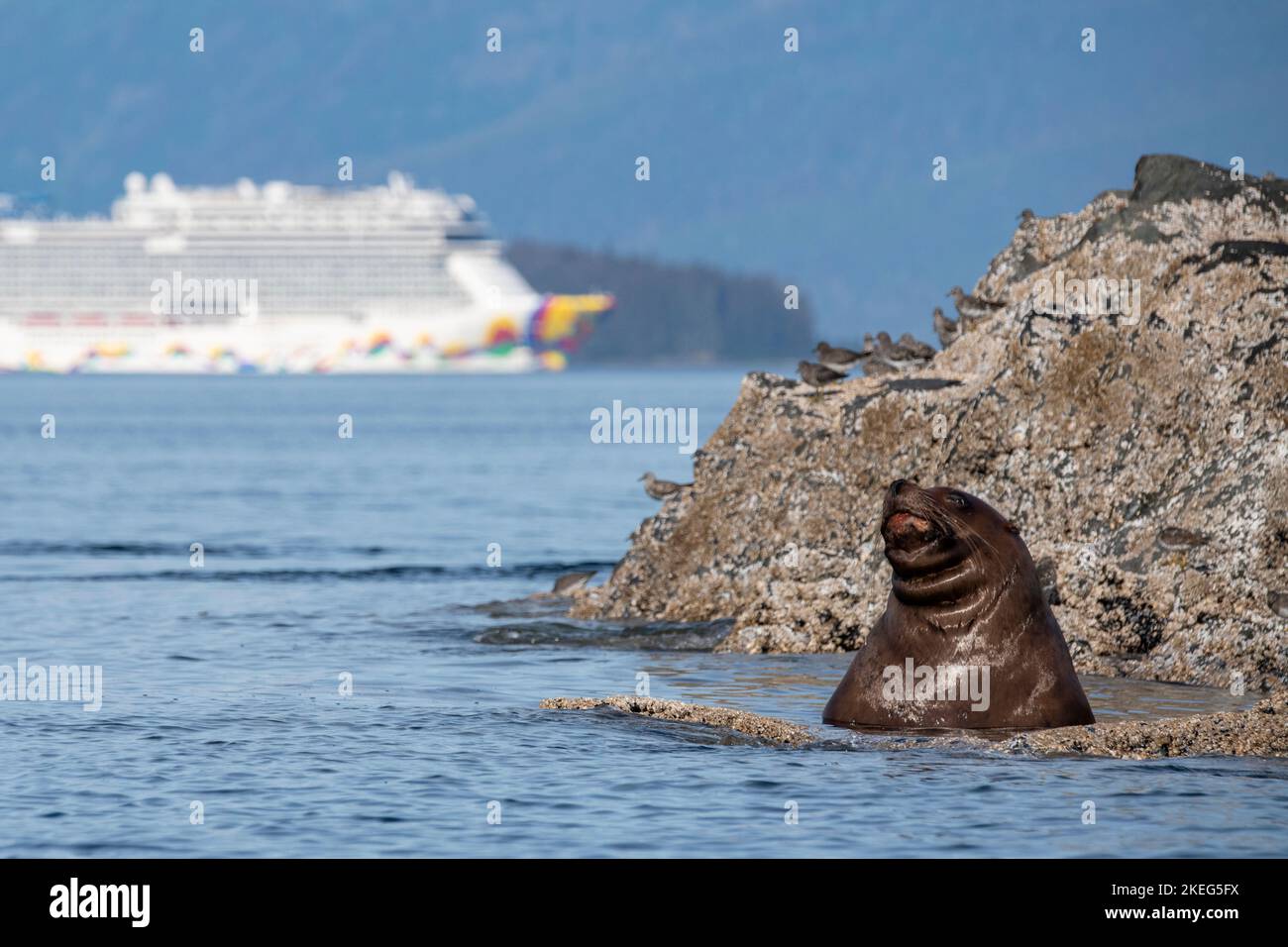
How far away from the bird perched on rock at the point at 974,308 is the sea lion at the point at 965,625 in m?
6.80

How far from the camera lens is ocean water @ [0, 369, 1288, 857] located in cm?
947

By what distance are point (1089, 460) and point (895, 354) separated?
2791 millimetres

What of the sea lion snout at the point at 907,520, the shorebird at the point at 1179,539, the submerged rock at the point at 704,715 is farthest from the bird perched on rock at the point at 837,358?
the sea lion snout at the point at 907,520

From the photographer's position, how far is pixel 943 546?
11070 millimetres

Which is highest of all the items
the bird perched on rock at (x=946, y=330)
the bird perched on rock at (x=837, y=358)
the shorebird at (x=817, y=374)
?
the bird perched on rock at (x=946, y=330)

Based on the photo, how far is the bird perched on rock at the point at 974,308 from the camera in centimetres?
1795

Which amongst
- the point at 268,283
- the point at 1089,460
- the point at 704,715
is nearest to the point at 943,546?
the point at 704,715

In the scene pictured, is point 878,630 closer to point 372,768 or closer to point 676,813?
point 676,813

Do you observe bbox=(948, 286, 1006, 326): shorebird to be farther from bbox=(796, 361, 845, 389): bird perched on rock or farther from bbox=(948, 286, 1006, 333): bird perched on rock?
bbox=(796, 361, 845, 389): bird perched on rock

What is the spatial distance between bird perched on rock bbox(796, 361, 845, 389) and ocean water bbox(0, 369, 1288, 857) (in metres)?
2.56

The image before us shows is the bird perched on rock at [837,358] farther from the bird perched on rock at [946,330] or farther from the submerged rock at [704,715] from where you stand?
the submerged rock at [704,715]

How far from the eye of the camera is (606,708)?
1281cm

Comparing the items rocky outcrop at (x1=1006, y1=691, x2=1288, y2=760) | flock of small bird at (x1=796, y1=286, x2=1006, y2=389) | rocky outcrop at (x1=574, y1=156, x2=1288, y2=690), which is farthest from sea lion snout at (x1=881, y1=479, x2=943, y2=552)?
flock of small bird at (x1=796, y1=286, x2=1006, y2=389)

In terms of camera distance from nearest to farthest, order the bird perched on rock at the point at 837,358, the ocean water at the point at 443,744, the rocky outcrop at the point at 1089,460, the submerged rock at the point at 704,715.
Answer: the ocean water at the point at 443,744 < the submerged rock at the point at 704,715 < the rocky outcrop at the point at 1089,460 < the bird perched on rock at the point at 837,358
